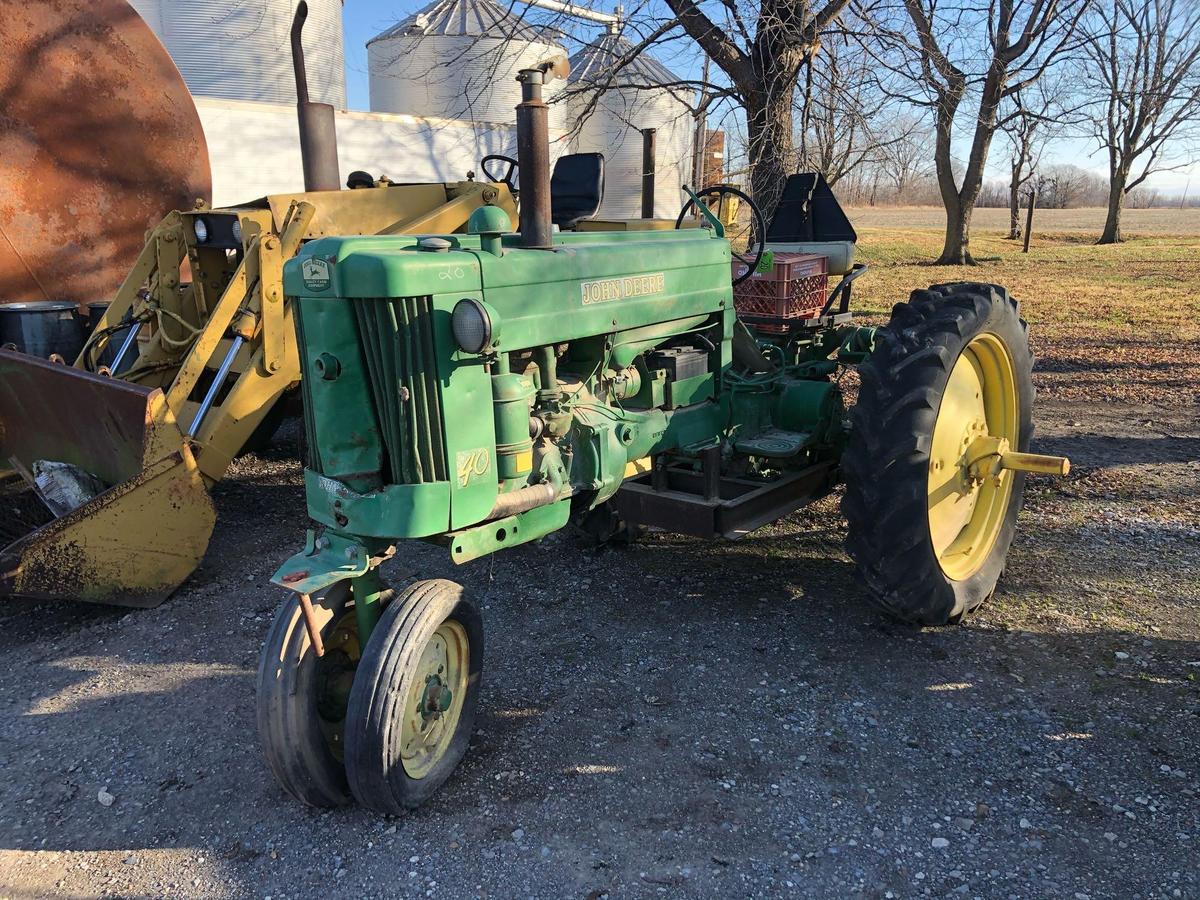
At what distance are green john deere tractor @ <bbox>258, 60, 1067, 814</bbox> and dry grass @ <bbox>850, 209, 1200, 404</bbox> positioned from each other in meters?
4.27

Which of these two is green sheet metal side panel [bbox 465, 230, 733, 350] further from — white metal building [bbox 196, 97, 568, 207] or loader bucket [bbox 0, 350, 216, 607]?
white metal building [bbox 196, 97, 568, 207]

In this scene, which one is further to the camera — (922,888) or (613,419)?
(613,419)

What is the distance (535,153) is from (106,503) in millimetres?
2325

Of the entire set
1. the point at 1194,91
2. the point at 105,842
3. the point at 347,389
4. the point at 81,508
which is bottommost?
the point at 105,842

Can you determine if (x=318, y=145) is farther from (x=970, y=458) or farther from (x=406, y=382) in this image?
(x=970, y=458)

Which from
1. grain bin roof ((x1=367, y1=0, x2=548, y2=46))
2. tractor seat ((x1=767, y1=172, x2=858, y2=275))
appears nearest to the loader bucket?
tractor seat ((x1=767, y1=172, x2=858, y2=275))

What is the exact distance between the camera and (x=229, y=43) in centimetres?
1411

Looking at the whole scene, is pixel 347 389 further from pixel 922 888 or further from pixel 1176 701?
pixel 1176 701

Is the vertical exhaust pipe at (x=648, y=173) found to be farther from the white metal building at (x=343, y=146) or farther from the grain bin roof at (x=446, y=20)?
the grain bin roof at (x=446, y=20)

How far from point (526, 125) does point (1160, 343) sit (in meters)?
8.63

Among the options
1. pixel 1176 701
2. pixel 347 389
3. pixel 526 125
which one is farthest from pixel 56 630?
pixel 1176 701

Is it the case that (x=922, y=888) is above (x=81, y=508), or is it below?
below

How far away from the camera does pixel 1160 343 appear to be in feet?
29.7

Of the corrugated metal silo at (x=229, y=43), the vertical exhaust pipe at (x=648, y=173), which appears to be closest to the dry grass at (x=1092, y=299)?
the vertical exhaust pipe at (x=648, y=173)
